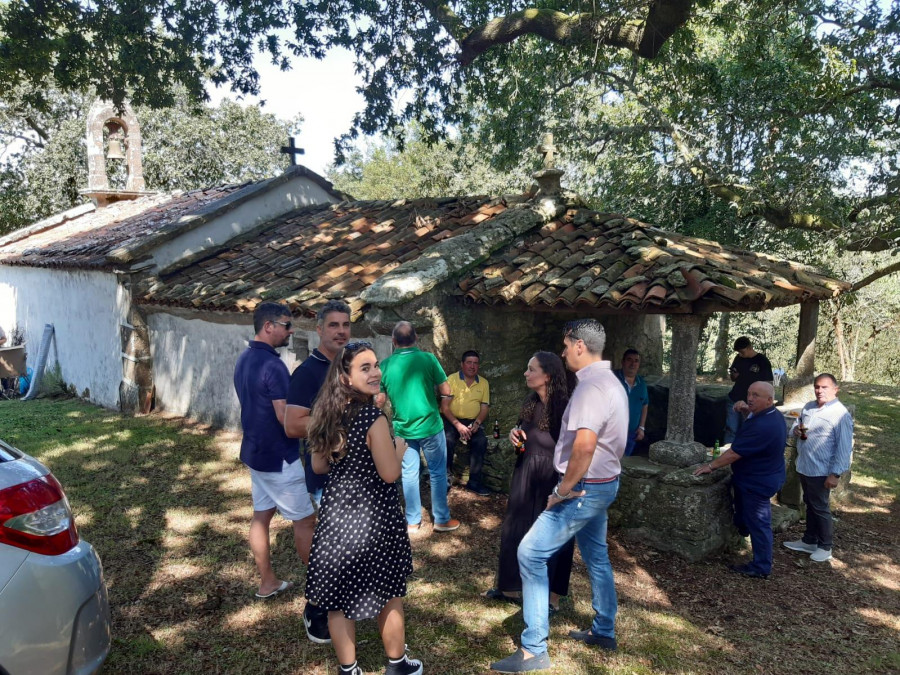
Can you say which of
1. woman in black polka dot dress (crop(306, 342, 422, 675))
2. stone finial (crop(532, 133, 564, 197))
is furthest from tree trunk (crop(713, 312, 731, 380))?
woman in black polka dot dress (crop(306, 342, 422, 675))

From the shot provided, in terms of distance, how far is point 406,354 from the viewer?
5.28 meters

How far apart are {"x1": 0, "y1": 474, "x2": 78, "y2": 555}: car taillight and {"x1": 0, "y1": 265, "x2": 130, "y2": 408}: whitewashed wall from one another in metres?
8.82

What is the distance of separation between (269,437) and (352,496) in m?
1.15

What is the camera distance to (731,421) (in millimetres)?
7812

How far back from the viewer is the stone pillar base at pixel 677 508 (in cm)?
535

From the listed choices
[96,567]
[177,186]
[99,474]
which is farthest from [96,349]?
[177,186]

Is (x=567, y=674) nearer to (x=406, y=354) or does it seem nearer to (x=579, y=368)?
(x=579, y=368)

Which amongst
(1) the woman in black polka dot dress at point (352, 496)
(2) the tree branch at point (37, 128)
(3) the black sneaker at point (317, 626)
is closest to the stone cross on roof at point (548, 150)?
(1) the woman in black polka dot dress at point (352, 496)

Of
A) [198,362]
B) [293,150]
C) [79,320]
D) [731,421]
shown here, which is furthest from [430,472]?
[79,320]

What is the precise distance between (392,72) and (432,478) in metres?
6.64

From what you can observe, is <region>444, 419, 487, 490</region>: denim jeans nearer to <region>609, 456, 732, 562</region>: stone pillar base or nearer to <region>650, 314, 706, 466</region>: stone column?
<region>609, 456, 732, 562</region>: stone pillar base

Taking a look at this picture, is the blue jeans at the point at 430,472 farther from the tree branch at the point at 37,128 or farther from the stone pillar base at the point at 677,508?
the tree branch at the point at 37,128

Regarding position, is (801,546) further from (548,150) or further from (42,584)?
(42,584)

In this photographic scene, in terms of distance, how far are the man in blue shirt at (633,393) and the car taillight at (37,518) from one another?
17.8 ft
